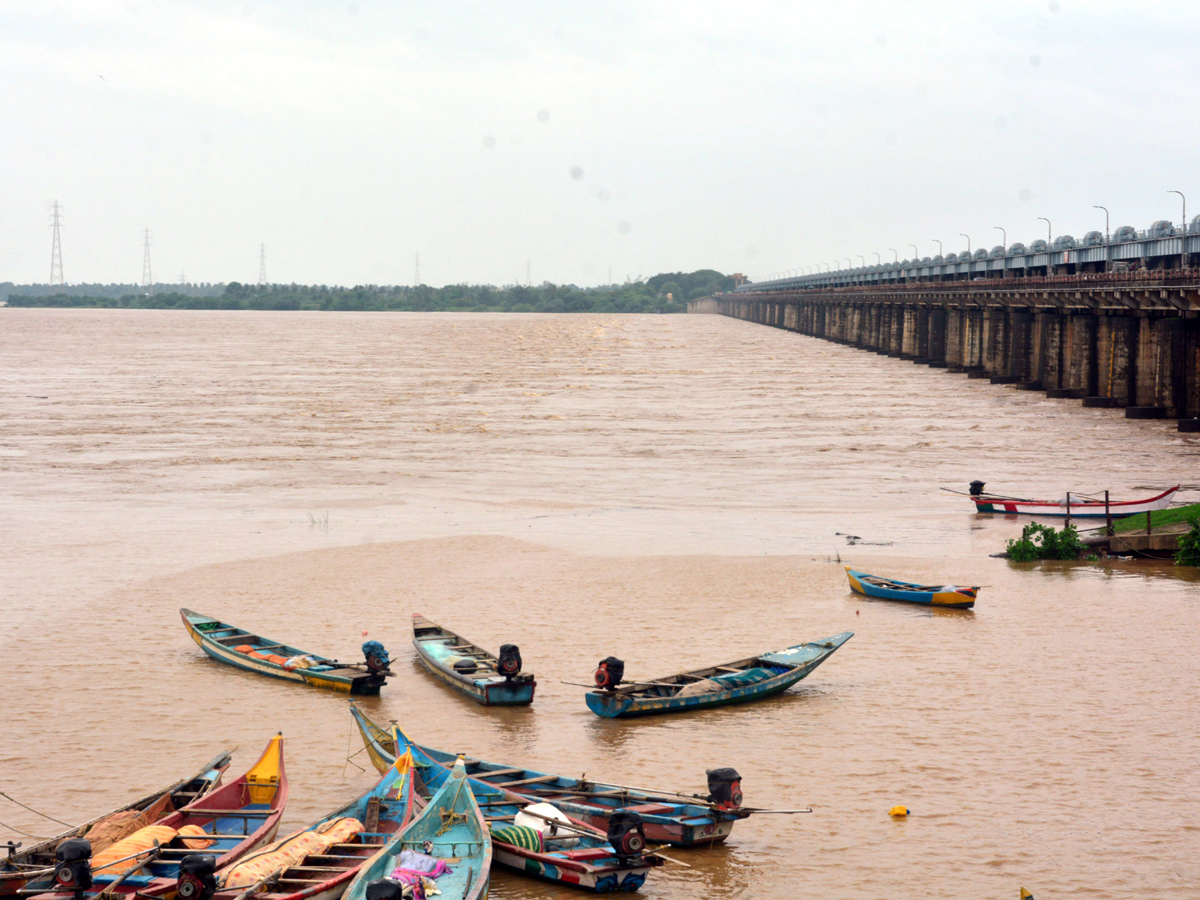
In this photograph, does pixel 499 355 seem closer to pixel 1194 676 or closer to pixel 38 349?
pixel 38 349

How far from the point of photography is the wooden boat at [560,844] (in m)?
16.3

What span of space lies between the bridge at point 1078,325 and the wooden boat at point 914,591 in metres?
38.1

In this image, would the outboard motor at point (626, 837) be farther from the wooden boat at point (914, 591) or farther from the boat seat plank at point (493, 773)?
the wooden boat at point (914, 591)

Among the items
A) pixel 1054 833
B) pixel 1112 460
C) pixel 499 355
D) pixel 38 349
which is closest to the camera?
pixel 1054 833

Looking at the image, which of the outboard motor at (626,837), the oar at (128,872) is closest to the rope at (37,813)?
the oar at (128,872)

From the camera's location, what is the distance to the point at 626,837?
53.2 ft

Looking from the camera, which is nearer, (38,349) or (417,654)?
(417,654)

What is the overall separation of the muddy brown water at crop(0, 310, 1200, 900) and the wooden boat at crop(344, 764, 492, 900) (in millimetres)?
991

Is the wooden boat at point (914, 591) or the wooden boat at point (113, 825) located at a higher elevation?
the wooden boat at point (914, 591)

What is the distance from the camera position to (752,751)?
22.1m

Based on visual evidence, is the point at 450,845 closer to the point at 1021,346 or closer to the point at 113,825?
the point at 113,825

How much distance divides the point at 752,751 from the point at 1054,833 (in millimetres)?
5413

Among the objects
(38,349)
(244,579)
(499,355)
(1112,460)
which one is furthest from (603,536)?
(38,349)

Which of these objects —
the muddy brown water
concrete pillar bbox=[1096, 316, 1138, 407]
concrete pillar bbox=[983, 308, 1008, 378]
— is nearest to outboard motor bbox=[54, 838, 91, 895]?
the muddy brown water
